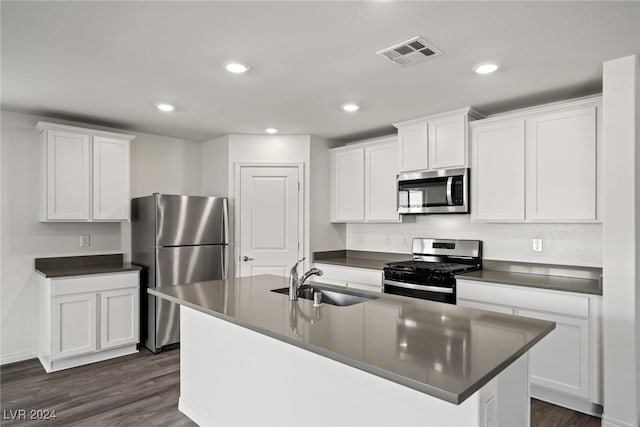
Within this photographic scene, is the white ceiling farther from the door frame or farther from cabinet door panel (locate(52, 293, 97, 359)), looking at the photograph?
cabinet door panel (locate(52, 293, 97, 359))

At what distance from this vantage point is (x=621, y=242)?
246 cm

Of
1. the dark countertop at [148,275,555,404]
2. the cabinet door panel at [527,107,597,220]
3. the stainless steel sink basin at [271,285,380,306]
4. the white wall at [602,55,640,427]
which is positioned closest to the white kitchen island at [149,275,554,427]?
the dark countertop at [148,275,555,404]

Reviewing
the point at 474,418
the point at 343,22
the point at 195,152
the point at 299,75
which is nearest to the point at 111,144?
the point at 195,152

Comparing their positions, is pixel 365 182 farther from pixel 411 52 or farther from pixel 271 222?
pixel 411 52

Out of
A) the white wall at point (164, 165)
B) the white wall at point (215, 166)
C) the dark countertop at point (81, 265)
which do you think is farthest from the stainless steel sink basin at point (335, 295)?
the white wall at point (164, 165)

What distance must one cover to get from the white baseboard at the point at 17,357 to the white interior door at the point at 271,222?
2207 mm

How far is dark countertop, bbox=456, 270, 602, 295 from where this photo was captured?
9.06 feet

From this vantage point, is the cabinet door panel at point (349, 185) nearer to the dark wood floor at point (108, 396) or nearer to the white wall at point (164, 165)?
the white wall at point (164, 165)

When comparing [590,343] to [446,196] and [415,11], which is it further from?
[415,11]

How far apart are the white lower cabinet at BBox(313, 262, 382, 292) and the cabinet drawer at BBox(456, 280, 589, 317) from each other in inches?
36.5

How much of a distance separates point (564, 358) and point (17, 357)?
4.80 metres

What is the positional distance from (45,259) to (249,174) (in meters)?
2.27

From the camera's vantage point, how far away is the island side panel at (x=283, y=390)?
56.3 inches

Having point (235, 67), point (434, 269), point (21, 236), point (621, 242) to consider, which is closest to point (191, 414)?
point (434, 269)
